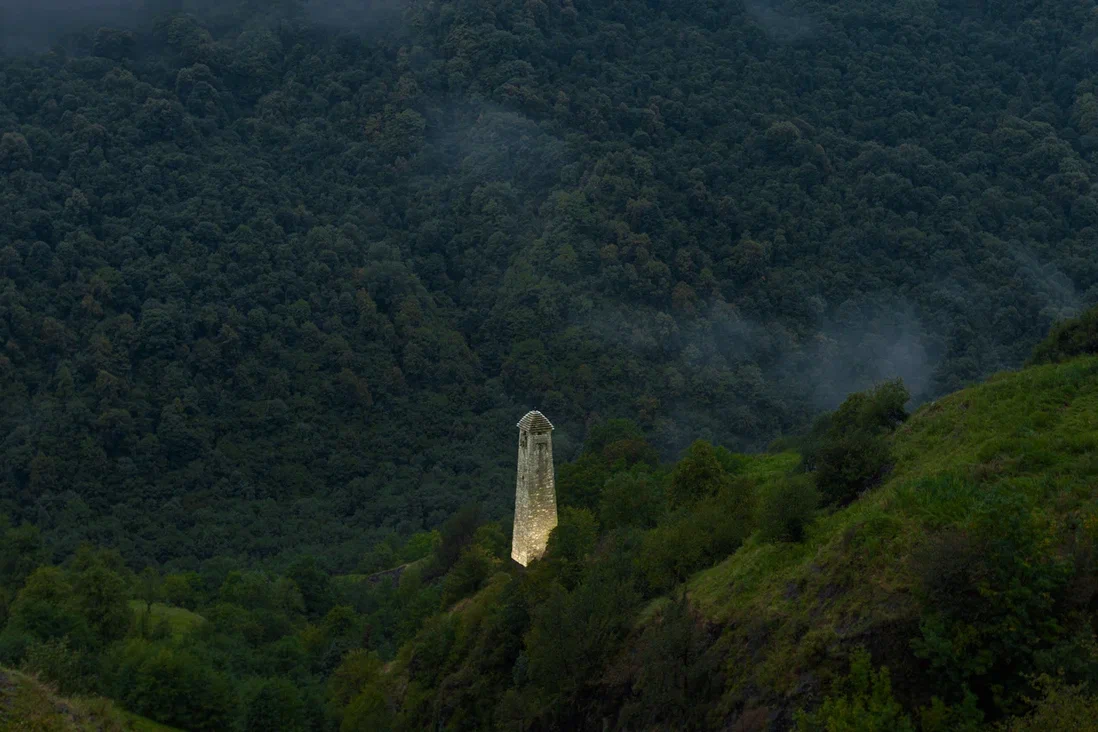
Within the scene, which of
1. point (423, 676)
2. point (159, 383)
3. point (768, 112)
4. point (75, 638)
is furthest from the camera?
point (768, 112)

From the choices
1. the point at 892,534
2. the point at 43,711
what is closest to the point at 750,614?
the point at 892,534

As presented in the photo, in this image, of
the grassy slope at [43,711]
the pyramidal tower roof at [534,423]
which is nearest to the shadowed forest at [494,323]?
the pyramidal tower roof at [534,423]

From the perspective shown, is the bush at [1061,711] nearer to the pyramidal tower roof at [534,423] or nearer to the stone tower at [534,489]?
the pyramidal tower roof at [534,423]

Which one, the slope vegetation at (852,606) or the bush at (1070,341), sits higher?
the bush at (1070,341)

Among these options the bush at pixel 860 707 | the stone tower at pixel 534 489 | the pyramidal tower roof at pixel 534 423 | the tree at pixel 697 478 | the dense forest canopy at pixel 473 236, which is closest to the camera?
the bush at pixel 860 707

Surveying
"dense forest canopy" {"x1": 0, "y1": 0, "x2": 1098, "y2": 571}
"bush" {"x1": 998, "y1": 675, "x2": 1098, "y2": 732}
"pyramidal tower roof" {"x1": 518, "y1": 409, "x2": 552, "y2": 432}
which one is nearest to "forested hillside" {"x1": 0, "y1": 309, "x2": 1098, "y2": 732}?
"bush" {"x1": 998, "y1": 675, "x2": 1098, "y2": 732}

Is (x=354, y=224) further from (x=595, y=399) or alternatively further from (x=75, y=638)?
(x=75, y=638)

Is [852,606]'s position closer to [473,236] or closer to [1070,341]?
[1070,341]

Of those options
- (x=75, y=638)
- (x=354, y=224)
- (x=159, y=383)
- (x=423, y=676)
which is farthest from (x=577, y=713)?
(x=354, y=224)
